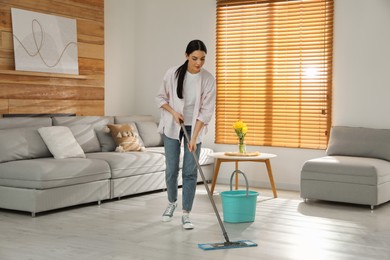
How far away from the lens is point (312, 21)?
253 inches

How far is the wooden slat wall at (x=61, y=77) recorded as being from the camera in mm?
5863

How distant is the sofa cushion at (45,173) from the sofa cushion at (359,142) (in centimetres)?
247

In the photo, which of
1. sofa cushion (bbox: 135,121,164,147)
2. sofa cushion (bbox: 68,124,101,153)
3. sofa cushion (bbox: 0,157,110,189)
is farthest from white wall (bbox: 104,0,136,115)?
sofa cushion (bbox: 0,157,110,189)

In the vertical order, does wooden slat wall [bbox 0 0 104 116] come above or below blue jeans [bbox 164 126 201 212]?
above

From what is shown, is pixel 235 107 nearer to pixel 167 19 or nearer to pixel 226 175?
pixel 226 175

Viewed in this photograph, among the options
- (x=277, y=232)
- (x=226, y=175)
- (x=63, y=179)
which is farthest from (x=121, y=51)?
(x=277, y=232)

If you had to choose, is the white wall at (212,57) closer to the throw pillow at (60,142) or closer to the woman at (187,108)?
the throw pillow at (60,142)

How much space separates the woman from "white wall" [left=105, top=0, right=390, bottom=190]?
7.78ft

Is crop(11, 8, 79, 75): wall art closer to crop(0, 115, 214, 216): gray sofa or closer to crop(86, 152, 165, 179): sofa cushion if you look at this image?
crop(0, 115, 214, 216): gray sofa

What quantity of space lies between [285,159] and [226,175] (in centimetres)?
79

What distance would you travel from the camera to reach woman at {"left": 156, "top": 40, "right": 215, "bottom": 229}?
4320 mm

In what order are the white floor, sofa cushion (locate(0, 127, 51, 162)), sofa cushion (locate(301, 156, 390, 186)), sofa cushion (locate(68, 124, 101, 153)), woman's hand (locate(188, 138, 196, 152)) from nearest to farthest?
1. the white floor
2. woman's hand (locate(188, 138, 196, 152))
3. sofa cushion (locate(0, 127, 51, 162))
4. sofa cushion (locate(301, 156, 390, 186))
5. sofa cushion (locate(68, 124, 101, 153))

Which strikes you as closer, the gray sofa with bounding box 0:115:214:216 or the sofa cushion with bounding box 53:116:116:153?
the gray sofa with bounding box 0:115:214:216

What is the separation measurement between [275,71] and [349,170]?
1673mm
